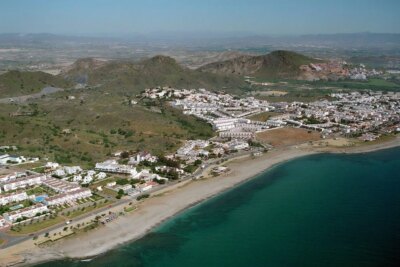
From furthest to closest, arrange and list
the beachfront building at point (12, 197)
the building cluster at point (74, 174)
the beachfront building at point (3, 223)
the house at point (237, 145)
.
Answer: the house at point (237, 145), the building cluster at point (74, 174), the beachfront building at point (12, 197), the beachfront building at point (3, 223)

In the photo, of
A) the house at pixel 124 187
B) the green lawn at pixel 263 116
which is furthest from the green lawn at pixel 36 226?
the green lawn at pixel 263 116

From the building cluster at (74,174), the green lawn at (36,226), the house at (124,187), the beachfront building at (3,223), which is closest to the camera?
the green lawn at (36,226)

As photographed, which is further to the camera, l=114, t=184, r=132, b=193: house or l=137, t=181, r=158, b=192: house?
l=137, t=181, r=158, b=192: house

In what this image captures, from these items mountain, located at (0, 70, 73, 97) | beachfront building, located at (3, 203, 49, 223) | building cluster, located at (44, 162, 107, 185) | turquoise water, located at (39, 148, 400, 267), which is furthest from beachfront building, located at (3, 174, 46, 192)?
mountain, located at (0, 70, 73, 97)

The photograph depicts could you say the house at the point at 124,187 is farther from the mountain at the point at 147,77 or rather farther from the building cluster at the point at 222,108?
the mountain at the point at 147,77

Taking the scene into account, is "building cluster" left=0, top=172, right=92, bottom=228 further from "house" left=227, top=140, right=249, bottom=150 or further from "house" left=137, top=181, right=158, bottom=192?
"house" left=227, top=140, right=249, bottom=150

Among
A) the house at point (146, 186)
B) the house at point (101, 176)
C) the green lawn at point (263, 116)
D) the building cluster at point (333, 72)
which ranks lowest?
the house at point (146, 186)

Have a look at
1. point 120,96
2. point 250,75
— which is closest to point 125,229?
point 120,96

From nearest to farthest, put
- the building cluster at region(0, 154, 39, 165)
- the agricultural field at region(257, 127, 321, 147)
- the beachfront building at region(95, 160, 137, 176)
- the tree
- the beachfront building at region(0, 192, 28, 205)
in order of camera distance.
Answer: the beachfront building at region(0, 192, 28, 205)
the beachfront building at region(95, 160, 137, 176)
the building cluster at region(0, 154, 39, 165)
the tree
the agricultural field at region(257, 127, 321, 147)
